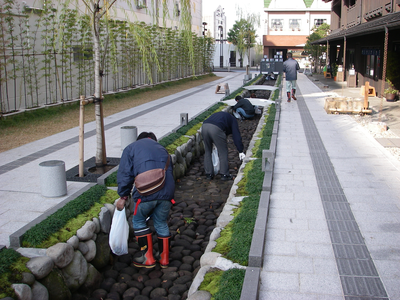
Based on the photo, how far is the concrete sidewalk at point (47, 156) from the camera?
5281 mm

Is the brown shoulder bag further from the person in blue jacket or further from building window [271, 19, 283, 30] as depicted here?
building window [271, 19, 283, 30]

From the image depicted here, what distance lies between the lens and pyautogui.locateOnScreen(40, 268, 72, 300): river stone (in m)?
3.80

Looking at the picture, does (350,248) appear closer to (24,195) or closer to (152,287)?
(152,287)

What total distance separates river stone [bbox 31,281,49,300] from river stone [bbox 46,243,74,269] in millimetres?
310

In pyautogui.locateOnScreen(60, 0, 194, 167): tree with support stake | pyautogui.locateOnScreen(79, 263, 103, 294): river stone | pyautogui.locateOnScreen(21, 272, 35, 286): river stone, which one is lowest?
pyautogui.locateOnScreen(79, 263, 103, 294): river stone

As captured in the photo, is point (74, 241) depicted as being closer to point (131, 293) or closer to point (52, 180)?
point (131, 293)

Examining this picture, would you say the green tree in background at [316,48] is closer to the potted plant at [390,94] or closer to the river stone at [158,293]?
the potted plant at [390,94]

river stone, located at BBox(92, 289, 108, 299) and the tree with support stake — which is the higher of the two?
the tree with support stake

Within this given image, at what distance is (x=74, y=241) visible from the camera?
4.34 metres

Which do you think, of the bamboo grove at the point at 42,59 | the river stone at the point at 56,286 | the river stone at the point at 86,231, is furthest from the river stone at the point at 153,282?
the bamboo grove at the point at 42,59

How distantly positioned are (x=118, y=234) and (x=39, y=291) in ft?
3.92

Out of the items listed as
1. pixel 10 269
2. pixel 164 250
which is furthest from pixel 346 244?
pixel 10 269

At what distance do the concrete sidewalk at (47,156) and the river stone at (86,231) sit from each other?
766 mm

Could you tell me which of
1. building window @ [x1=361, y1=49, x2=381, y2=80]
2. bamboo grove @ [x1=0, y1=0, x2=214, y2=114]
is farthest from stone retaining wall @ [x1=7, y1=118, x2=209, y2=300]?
building window @ [x1=361, y1=49, x2=381, y2=80]
